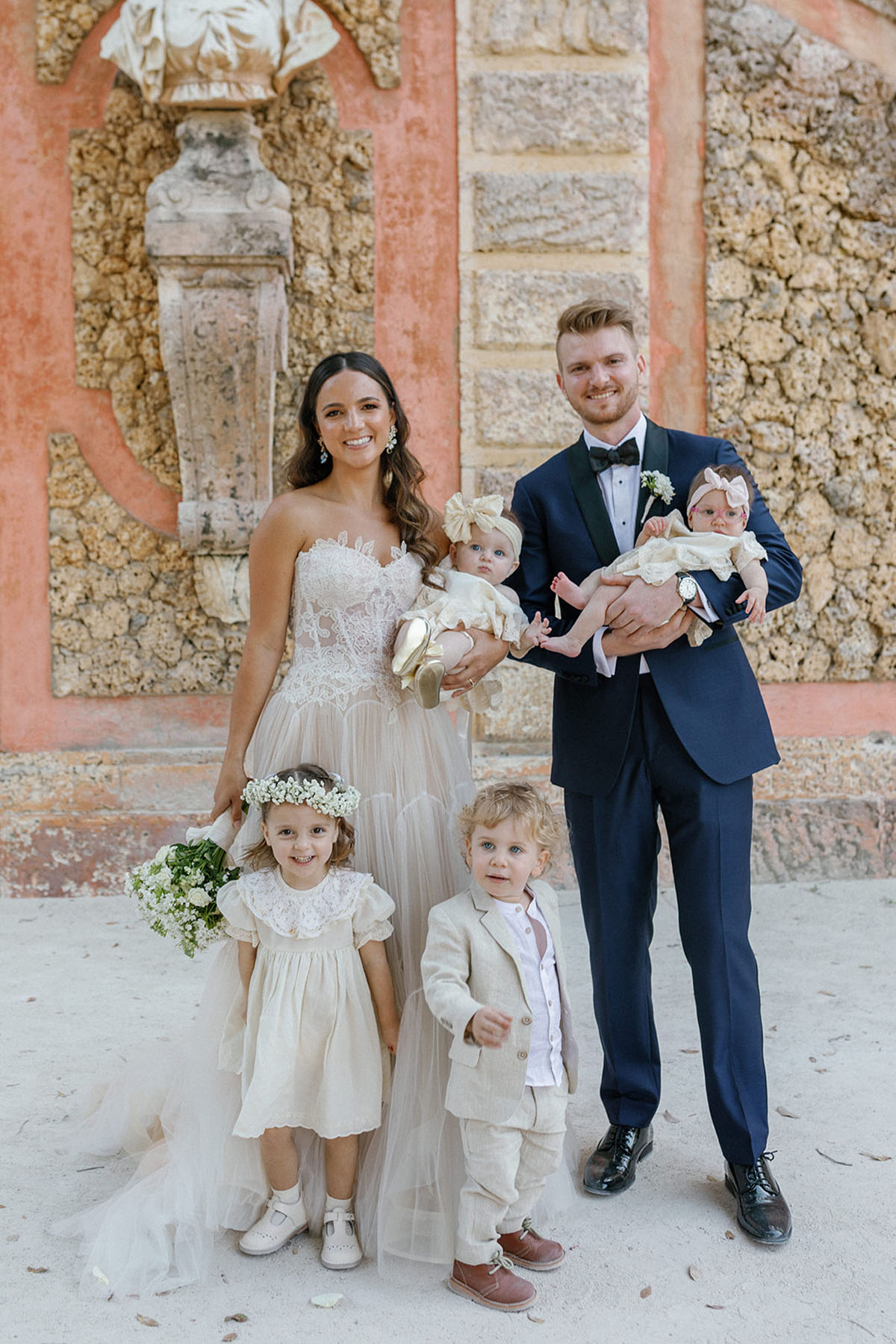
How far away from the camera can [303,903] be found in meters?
2.46

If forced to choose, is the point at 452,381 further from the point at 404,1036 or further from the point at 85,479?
the point at 404,1036

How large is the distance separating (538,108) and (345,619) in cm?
338

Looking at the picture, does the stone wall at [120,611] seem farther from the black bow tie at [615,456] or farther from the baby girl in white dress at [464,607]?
the black bow tie at [615,456]

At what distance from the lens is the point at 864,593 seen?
544 centimetres

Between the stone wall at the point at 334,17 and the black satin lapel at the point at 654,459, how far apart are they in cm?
318

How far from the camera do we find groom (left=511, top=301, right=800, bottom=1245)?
2596 mm

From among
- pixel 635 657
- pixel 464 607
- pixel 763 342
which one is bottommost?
pixel 635 657

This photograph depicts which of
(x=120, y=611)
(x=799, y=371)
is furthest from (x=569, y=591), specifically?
(x=799, y=371)

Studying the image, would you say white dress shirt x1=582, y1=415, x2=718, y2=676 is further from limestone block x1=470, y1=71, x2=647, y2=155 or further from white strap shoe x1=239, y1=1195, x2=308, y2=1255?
limestone block x1=470, y1=71, x2=647, y2=155

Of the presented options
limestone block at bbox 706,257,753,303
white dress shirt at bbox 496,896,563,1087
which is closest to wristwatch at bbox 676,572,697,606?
white dress shirt at bbox 496,896,563,1087

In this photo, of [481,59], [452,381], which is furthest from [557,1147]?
[481,59]

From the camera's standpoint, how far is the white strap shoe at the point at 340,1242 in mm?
2428

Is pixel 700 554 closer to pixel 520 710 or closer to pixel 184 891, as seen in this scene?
pixel 184 891

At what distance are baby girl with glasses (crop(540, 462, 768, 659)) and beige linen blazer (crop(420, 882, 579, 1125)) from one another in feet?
2.14
